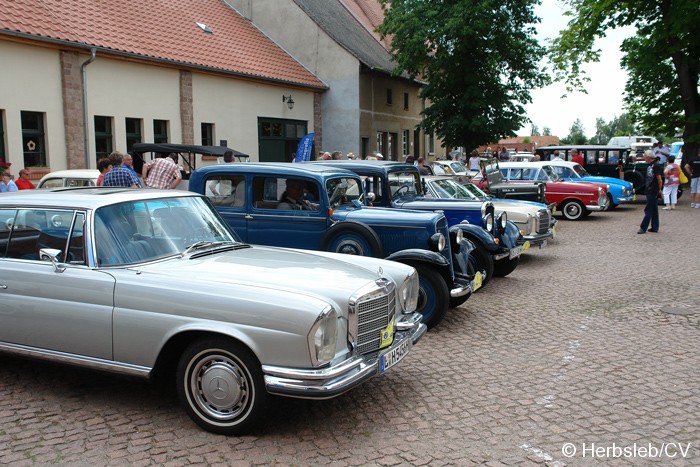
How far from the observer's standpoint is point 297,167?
804 centimetres

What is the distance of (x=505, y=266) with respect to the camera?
10.0 meters

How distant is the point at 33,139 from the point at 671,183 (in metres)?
19.3

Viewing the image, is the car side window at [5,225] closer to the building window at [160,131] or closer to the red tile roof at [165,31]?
the red tile roof at [165,31]

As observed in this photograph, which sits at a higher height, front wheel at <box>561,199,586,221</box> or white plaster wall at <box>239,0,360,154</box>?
white plaster wall at <box>239,0,360,154</box>

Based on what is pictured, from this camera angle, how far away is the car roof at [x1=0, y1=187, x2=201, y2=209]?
4848 millimetres

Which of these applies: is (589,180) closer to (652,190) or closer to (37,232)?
(652,190)

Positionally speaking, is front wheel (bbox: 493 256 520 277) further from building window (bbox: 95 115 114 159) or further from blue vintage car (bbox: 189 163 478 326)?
building window (bbox: 95 115 114 159)

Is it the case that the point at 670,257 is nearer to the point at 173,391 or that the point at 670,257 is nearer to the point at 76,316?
the point at 173,391

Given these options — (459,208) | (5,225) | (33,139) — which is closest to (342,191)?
(459,208)

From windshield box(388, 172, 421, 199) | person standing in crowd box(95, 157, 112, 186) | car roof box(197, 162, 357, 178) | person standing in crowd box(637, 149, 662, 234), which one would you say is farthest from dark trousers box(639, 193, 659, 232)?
person standing in crowd box(95, 157, 112, 186)

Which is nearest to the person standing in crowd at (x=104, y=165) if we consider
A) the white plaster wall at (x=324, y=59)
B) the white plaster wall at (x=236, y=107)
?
the white plaster wall at (x=236, y=107)

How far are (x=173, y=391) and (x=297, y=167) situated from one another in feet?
12.3

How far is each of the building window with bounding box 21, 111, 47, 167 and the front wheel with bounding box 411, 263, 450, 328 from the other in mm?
12164

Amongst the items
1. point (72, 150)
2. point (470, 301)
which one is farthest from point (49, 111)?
point (470, 301)
